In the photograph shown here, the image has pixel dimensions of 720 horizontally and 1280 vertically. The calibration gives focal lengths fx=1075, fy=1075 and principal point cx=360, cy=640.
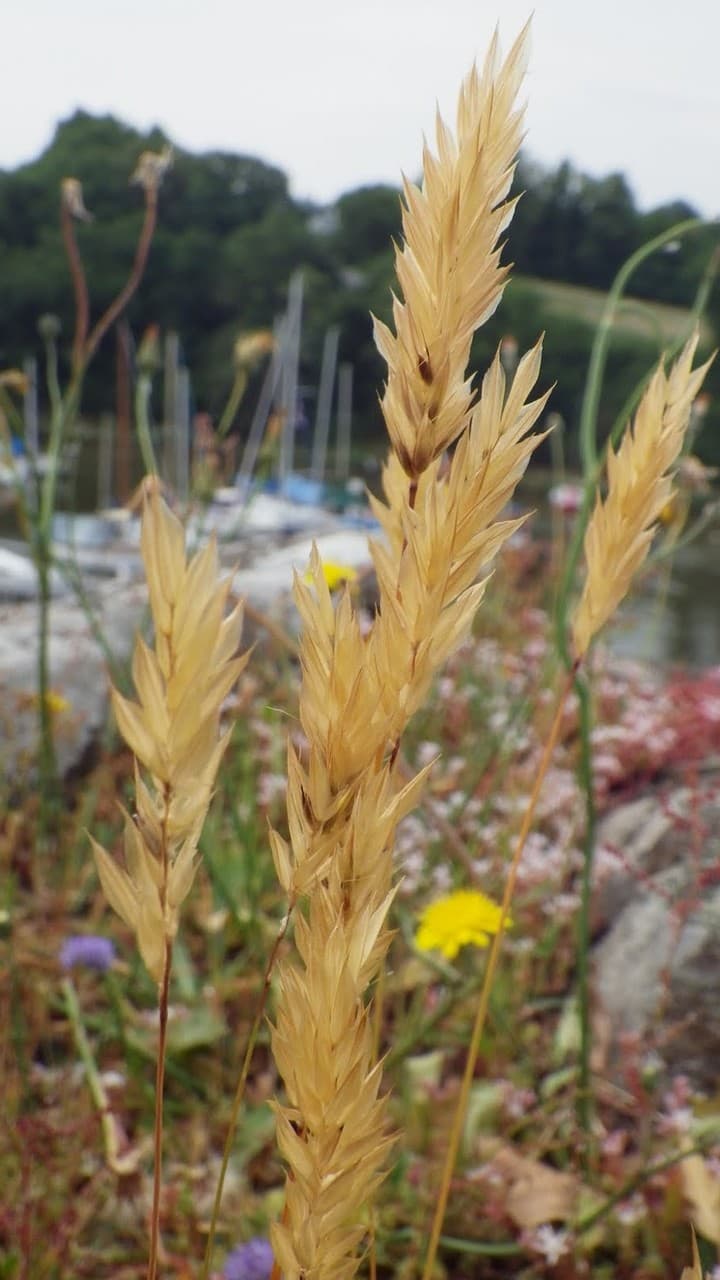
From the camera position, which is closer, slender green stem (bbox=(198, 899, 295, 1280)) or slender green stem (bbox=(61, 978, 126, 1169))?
slender green stem (bbox=(198, 899, 295, 1280))

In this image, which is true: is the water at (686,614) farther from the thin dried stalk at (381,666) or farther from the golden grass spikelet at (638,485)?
the thin dried stalk at (381,666)

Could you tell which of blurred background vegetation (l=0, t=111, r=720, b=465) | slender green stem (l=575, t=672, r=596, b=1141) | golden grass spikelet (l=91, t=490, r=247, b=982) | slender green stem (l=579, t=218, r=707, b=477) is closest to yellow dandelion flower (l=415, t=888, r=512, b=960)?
slender green stem (l=575, t=672, r=596, b=1141)

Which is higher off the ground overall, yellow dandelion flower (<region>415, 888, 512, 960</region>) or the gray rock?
yellow dandelion flower (<region>415, 888, 512, 960</region>)

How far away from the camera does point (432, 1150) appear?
1583mm

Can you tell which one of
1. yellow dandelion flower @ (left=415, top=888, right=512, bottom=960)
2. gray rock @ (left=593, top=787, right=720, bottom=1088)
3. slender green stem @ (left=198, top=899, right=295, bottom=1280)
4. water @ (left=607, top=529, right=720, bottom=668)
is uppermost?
slender green stem @ (left=198, top=899, right=295, bottom=1280)

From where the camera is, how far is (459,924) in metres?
1.50

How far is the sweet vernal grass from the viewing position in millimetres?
343

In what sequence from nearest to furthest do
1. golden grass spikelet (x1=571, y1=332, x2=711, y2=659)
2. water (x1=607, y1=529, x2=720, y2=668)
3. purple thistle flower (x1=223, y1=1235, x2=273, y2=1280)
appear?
golden grass spikelet (x1=571, y1=332, x2=711, y2=659) < purple thistle flower (x1=223, y1=1235, x2=273, y2=1280) < water (x1=607, y1=529, x2=720, y2=668)

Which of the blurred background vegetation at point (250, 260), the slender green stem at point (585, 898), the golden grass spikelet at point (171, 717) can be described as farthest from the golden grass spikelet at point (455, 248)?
the blurred background vegetation at point (250, 260)

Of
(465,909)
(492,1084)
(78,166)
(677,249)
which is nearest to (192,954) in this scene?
(492,1084)

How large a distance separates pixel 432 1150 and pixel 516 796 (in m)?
1.13

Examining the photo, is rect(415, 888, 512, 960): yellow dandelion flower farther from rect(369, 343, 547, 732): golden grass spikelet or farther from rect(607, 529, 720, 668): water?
rect(607, 529, 720, 668): water

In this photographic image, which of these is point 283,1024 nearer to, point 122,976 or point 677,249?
point 677,249

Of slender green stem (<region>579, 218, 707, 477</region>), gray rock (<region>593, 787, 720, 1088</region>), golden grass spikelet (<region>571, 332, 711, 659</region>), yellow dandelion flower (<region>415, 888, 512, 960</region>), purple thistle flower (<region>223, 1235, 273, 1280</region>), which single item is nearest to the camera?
golden grass spikelet (<region>571, 332, 711, 659</region>)
